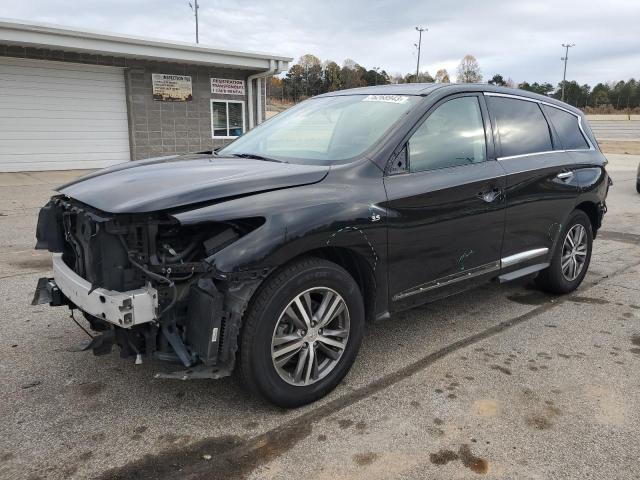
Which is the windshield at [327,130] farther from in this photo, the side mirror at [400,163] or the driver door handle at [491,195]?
the driver door handle at [491,195]

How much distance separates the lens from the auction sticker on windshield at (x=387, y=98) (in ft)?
12.0

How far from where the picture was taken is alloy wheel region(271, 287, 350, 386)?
285 cm

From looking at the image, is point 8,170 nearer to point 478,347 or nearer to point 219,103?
point 219,103

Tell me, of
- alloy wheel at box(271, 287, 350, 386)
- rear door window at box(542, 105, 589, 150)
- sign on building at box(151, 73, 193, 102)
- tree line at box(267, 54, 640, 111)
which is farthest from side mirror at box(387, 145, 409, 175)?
tree line at box(267, 54, 640, 111)

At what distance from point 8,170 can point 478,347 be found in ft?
45.3

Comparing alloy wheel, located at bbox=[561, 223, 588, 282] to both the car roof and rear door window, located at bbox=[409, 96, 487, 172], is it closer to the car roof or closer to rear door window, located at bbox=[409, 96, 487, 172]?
the car roof

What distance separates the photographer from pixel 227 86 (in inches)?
664

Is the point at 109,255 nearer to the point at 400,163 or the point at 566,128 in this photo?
the point at 400,163

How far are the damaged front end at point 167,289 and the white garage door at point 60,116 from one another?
13.0m

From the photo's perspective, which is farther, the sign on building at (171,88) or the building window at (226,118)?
the building window at (226,118)

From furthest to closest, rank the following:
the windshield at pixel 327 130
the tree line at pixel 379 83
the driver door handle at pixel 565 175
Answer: the tree line at pixel 379 83
the driver door handle at pixel 565 175
the windshield at pixel 327 130

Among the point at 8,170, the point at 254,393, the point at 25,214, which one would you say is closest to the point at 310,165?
the point at 254,393

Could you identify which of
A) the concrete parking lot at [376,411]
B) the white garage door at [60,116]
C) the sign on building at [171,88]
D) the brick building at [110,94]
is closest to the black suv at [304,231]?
the concrete parking lot at [376,411]

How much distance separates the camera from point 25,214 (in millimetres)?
8695
